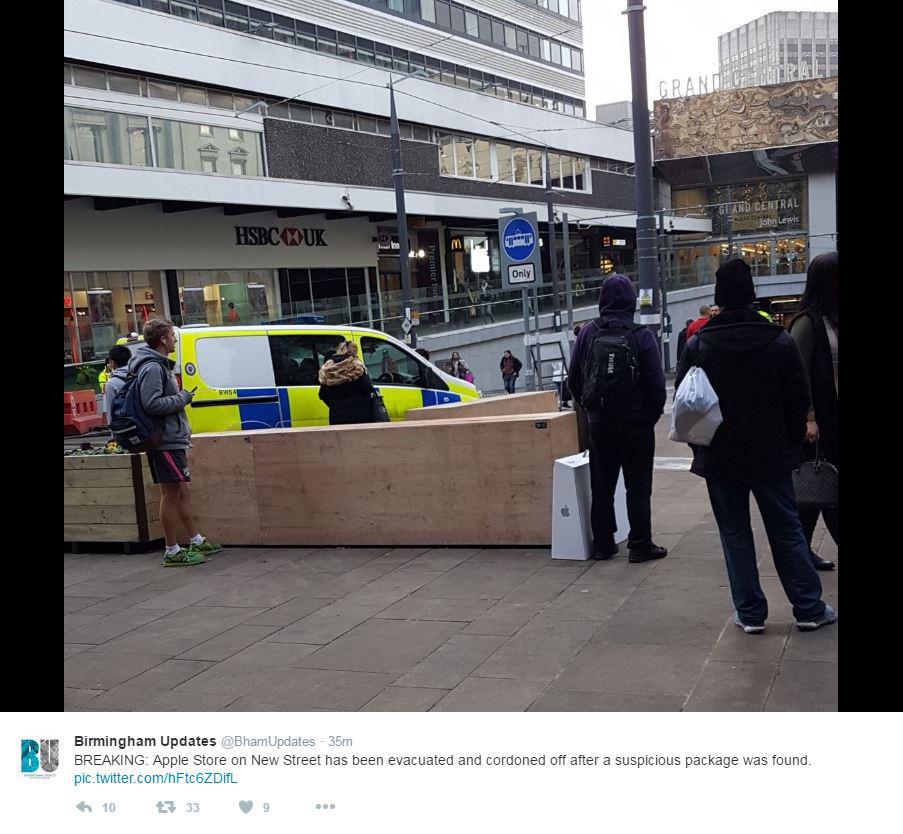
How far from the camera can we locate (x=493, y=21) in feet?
151

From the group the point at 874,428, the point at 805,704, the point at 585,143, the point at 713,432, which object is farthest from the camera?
the point at 585,143

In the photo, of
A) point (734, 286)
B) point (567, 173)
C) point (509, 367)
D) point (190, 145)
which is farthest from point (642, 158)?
point (567, 173)

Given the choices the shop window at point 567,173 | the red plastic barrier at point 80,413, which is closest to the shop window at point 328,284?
the red plastic barrier at point 80,413

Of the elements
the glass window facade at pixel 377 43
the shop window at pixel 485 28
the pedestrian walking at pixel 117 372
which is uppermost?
the shop window at pixel 485 28

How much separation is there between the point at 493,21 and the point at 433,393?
3813 cm

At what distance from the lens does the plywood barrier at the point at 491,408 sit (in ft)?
31.5

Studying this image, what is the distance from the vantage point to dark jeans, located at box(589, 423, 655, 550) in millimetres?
6316

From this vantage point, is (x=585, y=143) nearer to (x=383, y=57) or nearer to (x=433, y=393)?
(x=383, y=57)

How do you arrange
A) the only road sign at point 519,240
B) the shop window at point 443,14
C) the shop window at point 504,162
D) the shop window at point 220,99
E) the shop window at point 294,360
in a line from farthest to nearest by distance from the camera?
the shop window at point 504,162, the shop window at point 443,14, the shop window at point 220,99, the only road sign at point 519,240, the shop window at point 294,360

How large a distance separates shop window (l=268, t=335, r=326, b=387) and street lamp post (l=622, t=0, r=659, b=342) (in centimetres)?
445

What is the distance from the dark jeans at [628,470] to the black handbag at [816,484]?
149cm

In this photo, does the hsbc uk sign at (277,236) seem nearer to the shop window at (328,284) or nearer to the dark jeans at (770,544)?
the shop window at (328,284)
